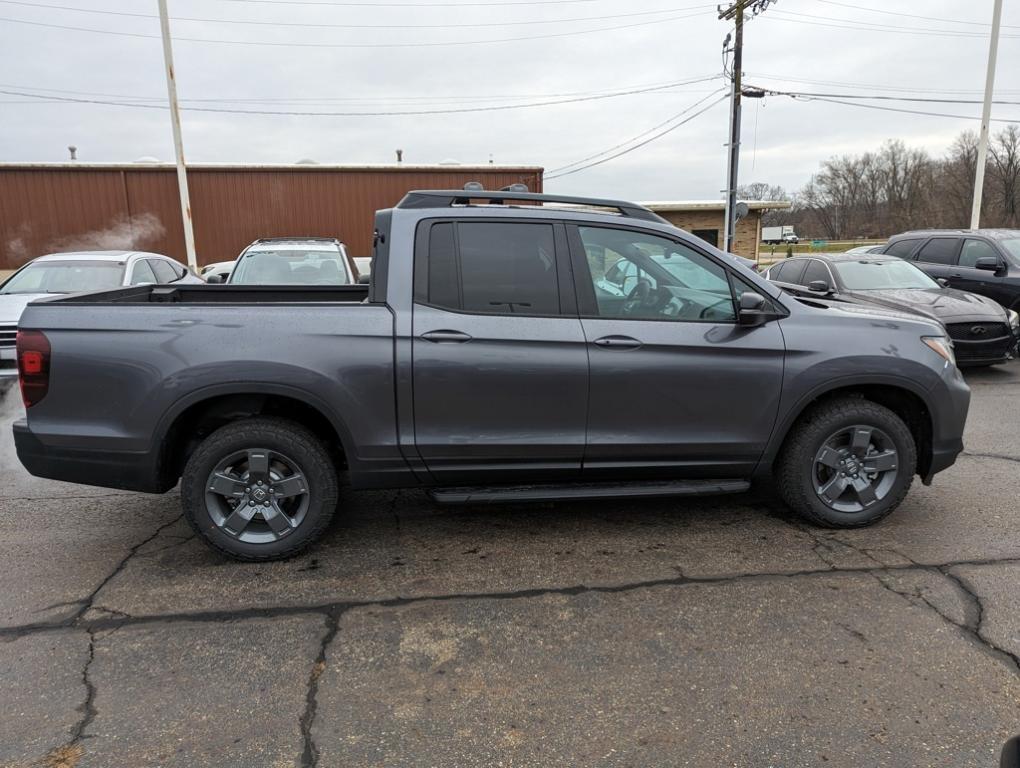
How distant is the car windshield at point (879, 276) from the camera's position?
9.20 metres

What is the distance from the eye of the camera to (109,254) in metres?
9.28

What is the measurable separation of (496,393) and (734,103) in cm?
2208

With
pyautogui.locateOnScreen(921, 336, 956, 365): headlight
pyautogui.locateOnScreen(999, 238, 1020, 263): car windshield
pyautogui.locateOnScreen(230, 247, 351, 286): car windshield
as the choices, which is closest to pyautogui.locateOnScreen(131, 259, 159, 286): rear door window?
pyautogui.locateOnScreen(230, 247, 351, 286): car windshield

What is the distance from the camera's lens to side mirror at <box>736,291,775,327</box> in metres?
3.73

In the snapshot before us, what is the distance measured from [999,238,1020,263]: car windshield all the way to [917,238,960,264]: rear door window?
664 millimetres

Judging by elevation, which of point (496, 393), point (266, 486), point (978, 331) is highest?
point (496, 393)

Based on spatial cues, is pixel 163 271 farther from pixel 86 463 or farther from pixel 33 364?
pixel 86 463

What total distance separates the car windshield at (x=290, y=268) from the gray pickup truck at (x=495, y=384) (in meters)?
5.42

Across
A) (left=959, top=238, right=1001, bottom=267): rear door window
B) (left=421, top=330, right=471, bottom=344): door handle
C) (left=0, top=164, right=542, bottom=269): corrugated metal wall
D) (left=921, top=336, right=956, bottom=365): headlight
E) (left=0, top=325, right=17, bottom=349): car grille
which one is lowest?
(left=0, top=325, right=17, bottom=349): car grille

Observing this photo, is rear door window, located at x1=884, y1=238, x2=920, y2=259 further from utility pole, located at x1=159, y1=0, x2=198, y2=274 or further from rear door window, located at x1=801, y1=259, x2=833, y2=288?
utility pole, located at x1=159, y1=0, x2=198, y2=274

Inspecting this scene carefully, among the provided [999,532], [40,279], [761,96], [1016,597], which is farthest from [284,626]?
[761,96]

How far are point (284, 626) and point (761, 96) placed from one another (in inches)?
963

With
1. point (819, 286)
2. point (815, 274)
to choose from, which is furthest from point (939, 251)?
point (819, 286)

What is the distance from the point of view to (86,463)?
11.6 feet
